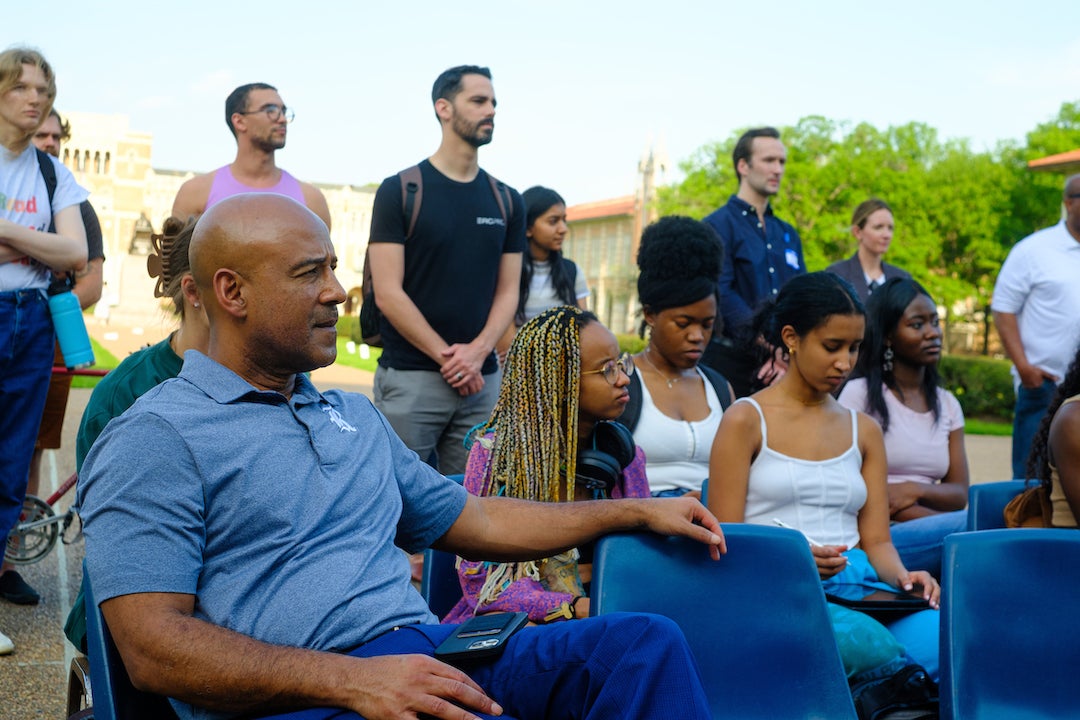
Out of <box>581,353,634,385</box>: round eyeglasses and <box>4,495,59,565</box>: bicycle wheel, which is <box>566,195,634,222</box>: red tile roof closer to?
<box>4,495,59,565</box>: bicycle wheel

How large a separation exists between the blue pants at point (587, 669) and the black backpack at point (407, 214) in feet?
9.88

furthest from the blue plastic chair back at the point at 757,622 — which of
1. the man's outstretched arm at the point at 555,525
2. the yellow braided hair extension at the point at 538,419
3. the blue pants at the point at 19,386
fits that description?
the blue pants at the point at 19,386

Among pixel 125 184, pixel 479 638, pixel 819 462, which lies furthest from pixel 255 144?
pixel 125 184

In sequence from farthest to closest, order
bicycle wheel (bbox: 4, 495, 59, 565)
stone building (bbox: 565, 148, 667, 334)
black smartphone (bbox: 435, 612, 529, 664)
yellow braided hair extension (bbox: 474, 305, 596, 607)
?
stone building (bbox: 565, 148, 667, 334), bicycle wheel (bbox: 4, 495, 59, 565), yellow braided hair extension (bbox: 474, 305, 596, 607), black smartphone (bbox: 435, 612, 529, 664)

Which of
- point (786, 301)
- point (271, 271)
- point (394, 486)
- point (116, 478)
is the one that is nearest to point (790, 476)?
point (786, 301)

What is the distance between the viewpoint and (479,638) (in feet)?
7.71

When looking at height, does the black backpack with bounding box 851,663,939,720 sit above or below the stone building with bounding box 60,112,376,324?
below

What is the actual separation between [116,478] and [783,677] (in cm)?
175

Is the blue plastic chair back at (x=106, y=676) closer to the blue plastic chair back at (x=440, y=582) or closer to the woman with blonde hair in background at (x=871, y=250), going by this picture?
the blue plastic chair back at (x=440, y=582)

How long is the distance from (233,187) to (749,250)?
2.84 m

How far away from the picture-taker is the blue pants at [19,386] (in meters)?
4.79

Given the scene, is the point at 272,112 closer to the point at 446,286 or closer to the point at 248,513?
the point at 446,286

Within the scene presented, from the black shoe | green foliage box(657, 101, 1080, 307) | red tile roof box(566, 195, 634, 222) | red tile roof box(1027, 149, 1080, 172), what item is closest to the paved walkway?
the black shoe

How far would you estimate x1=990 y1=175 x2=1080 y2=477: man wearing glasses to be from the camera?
276 inches
